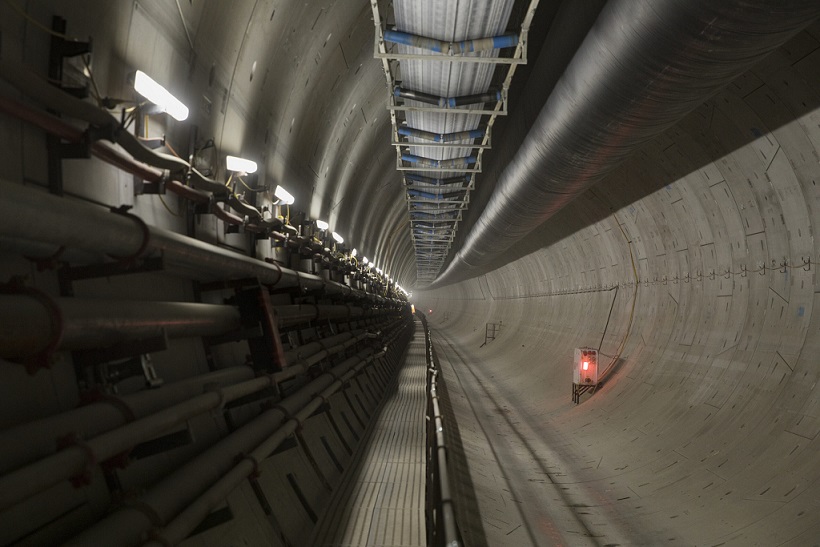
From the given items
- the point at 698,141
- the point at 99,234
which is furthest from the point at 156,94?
the point at 698,141

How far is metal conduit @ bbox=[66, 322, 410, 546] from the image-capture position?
8.63ft

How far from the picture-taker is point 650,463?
22.6 ft

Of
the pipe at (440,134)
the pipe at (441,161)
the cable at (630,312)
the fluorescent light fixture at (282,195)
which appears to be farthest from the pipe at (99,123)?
the cable at (630,312)

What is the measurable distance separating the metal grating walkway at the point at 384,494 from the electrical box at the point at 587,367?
300cm

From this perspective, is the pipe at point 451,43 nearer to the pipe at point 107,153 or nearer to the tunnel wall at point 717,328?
the tunnel wall at point 717,328

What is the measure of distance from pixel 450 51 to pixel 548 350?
1095cm

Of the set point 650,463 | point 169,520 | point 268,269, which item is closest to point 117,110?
point 268,269

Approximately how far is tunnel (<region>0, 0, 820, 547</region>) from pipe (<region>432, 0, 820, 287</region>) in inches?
1.0

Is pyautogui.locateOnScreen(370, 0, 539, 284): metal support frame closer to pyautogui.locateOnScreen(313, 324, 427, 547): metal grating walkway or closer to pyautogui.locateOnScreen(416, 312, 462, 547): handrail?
pyautogui.locateOnScreen(416, 312, 462, 547): handrail

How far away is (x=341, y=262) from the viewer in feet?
37.6

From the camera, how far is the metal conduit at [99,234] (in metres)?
2.17

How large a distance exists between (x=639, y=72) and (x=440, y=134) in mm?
5554

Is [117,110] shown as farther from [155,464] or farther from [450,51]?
[450,51]

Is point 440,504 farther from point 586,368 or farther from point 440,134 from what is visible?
point 586,368
